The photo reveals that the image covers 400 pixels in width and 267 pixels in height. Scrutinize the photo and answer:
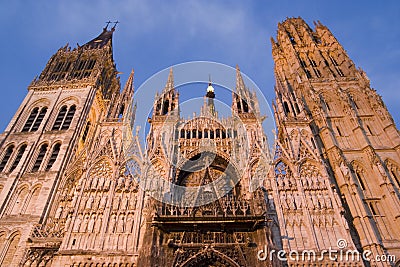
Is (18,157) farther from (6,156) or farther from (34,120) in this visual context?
(34,120)

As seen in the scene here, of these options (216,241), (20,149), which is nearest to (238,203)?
(216,241)

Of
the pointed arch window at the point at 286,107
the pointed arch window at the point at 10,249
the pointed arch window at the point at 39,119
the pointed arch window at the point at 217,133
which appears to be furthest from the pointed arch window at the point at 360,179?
the pointed arch window at the point at 39,119

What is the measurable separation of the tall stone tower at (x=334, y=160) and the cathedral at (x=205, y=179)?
84 millimetres

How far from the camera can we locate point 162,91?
29.4m

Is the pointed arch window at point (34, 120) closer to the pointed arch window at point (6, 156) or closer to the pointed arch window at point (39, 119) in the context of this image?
the pointed arch window at point (39, 119)

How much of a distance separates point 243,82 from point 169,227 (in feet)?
59.9

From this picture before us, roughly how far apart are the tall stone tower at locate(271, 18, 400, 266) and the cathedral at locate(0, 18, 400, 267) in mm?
84

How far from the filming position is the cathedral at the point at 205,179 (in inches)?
638

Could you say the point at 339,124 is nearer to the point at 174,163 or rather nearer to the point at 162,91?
the point at 174,163

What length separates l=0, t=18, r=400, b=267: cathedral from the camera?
16.2 m

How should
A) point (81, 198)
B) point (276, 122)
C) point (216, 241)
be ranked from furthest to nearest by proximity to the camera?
point (276, 122)
point (81, 198)
point (216, 241)

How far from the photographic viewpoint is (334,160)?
21484mm

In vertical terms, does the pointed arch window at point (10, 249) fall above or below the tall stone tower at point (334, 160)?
below

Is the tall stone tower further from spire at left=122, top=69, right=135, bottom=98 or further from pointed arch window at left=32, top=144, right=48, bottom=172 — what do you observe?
pointed arch window at left=32, top=144, right=48, bottom=172
